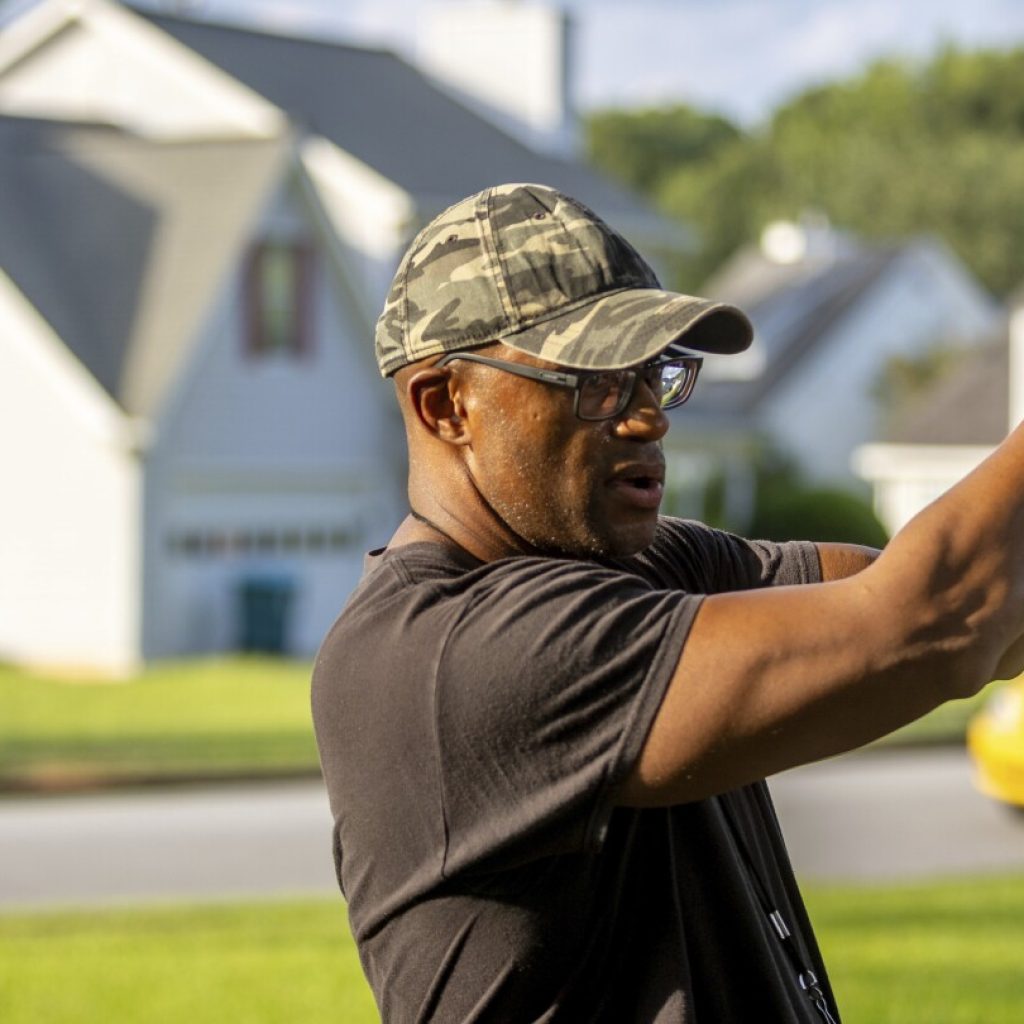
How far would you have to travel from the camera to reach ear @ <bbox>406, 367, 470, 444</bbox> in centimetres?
252

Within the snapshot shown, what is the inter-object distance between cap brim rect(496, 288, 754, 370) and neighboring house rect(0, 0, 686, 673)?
20.6m

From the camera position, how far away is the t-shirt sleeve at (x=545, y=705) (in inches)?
89.7

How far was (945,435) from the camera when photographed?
34.3m

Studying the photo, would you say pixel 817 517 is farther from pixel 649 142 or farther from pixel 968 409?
pixel 649 142

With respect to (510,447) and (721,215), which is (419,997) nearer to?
(510,447)

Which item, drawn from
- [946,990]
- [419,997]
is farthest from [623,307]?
[946,990]

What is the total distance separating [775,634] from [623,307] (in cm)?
45

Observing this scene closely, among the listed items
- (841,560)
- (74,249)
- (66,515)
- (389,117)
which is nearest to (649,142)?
(389,117)

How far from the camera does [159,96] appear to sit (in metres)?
25.8

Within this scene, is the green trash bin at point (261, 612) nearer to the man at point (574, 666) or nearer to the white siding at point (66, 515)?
the white siding at point (66, 515)

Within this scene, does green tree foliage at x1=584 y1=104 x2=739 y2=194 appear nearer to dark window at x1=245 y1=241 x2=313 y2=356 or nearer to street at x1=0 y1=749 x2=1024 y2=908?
dark window at x1=245 y1=241 x2=313 y2=356

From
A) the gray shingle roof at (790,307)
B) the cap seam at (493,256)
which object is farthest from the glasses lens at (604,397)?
the gray shingle roof at (790,307)

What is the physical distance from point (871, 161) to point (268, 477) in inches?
1847

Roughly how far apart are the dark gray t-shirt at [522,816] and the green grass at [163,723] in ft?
47.3
